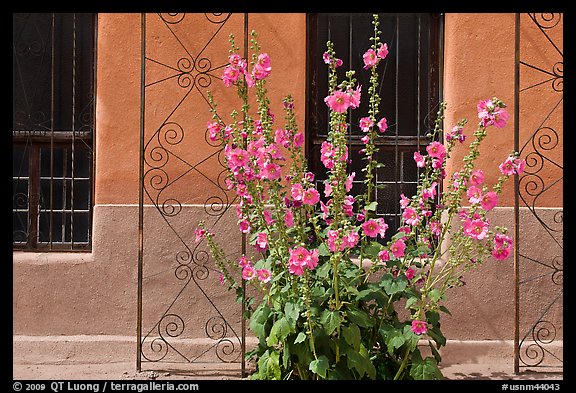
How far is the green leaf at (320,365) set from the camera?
351cm

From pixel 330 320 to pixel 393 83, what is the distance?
7.34 feet

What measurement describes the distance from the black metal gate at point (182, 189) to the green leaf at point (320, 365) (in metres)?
1.33

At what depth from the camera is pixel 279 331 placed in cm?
356

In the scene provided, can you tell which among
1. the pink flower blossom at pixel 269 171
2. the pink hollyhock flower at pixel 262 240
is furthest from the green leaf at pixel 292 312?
the pink flower blossom at pixel 269 171

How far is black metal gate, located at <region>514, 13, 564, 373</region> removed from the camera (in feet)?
15.9

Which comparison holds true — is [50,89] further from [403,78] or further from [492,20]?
[492,20]

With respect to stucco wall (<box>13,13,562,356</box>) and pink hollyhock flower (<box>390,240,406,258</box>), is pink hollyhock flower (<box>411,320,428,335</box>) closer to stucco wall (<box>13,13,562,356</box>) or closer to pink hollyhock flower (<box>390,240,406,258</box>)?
pink hollyhock flower (<box>390,240,406,258</box>)

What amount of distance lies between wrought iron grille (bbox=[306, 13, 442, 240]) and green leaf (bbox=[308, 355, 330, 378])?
5.77 feet

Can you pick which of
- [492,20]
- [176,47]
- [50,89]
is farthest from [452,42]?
[50,89]

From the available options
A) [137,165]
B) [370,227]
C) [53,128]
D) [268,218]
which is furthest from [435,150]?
[53,128]

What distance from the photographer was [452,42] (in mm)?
4914

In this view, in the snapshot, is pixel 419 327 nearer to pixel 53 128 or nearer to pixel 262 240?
pixel 262 240

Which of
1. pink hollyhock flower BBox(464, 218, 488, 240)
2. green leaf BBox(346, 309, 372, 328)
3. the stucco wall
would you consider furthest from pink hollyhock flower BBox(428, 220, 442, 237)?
the stucco wall

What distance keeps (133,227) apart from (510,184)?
8.74 ft
